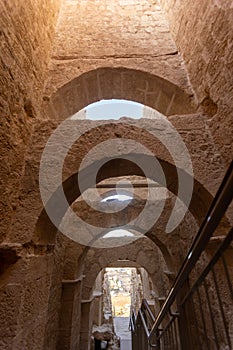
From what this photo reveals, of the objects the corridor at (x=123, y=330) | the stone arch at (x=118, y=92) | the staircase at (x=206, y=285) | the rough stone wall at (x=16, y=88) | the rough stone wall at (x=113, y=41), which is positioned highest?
the rough stone wall at (x=113, y=41)

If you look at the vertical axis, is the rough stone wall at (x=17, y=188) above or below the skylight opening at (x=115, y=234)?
below

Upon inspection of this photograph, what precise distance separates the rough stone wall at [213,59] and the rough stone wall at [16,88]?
1.71 meters

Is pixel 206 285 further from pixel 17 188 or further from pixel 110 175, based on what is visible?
pixel 17 188

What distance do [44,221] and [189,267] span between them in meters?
1.20

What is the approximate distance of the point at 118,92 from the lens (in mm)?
3408

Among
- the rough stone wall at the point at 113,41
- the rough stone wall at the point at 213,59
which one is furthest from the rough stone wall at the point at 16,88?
the rough stone wall at the point at 213,59

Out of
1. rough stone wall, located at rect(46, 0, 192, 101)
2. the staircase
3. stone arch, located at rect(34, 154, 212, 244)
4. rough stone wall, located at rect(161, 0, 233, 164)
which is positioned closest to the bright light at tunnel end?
stone arch, located at rect(34, 154, 212, 244)

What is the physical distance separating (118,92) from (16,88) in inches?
69.4

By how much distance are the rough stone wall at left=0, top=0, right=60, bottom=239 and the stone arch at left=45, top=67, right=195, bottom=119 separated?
0.47 metres

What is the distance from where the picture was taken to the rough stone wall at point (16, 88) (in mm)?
1742

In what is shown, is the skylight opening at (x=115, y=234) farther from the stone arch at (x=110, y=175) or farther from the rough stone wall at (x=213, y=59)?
the rough stone wall at (x=213, y=59)

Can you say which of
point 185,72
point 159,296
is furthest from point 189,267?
point 159,296

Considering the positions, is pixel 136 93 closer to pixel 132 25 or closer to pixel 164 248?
pixel 132 25

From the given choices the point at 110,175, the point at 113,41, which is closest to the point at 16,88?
the point at 110,175
